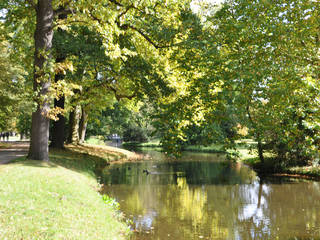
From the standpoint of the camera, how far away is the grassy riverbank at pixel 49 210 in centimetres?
653

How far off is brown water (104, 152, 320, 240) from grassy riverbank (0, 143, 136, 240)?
1351 mm

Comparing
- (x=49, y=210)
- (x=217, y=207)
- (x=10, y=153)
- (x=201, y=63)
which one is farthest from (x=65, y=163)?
(x=201, y=63)

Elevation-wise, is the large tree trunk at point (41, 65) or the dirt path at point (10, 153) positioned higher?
the large tree trunk at point (41, 65)

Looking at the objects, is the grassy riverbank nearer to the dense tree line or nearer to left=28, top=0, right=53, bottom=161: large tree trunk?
left=28, top=0, right=53, bottom=161: large tree trunk

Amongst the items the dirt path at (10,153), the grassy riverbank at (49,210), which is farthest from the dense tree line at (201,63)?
the dirt path at (10,153)

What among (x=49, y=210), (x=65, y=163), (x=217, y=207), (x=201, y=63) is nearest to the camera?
(x=49, y=210)

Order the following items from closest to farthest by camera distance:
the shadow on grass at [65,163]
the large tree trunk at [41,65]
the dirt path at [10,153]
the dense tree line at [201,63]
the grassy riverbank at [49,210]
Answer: the grassy riverbank at [49,210], the dense tree line at [201,63], the large tree trunk at [41,65], the shadow on grass at [65,163], the dirt path at [10,153]

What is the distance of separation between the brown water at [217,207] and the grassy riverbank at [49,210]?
135 centimetres

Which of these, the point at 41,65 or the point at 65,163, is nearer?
the point at 41,65

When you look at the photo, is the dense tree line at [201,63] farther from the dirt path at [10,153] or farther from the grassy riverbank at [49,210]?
the dirt path at [10,153]

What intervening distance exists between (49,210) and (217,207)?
7.87 meters

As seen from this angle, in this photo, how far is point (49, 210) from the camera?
315 inches

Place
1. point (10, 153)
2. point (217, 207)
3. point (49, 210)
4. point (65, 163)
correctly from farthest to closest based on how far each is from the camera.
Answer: point (10, 153), point (65, 163), point (217, 207), point (49, 210)

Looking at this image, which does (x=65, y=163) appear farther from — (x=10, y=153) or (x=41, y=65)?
(x=41, y=65)
